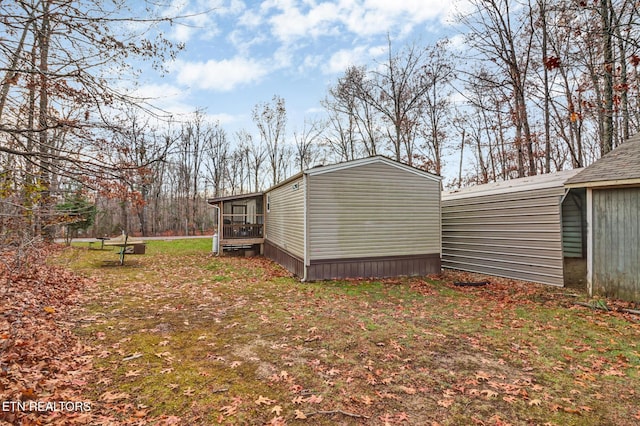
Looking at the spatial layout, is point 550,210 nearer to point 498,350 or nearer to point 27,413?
point 498,350

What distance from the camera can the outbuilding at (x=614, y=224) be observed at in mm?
6168

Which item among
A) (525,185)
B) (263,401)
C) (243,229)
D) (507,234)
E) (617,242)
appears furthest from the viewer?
(243,229)

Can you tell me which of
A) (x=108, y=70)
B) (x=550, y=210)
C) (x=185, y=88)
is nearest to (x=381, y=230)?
(x=550, y=210)

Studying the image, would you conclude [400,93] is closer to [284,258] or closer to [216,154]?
[284,258]

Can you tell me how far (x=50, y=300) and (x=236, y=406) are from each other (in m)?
5.18

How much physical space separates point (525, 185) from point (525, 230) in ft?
4.40

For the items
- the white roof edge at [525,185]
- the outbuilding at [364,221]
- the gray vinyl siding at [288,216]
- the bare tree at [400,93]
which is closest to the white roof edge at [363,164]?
the outbuilding at [364,221]

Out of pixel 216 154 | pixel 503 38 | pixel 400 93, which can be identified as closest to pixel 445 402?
pixel 503 38

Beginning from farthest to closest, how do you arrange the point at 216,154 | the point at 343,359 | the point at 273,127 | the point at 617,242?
1. the point at 216,154
2. the point at 273,127
3. the point at 617,242
4. the point at 343,359

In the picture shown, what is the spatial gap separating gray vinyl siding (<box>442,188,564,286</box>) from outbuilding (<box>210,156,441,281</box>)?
1.52m

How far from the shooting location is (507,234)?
30.0ft

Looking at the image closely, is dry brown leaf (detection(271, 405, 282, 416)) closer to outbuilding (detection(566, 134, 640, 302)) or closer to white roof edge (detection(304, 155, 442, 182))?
white roof edge (detection(304, 155, 442, 182))

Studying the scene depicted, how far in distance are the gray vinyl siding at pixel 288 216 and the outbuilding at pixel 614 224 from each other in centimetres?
693

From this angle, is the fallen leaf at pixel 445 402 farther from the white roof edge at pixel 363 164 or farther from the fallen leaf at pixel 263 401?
the white roof edge at pixel 363 164
